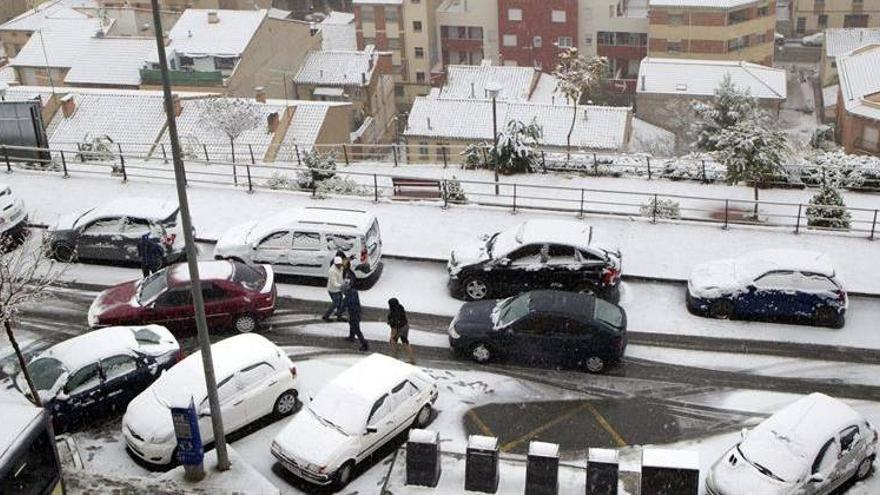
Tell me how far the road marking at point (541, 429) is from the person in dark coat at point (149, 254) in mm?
9445

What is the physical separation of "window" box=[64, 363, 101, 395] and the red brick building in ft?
179

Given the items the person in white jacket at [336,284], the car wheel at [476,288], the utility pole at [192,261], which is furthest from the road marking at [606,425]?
the utility pole at [192,261]

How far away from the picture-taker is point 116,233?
2256 centimetres

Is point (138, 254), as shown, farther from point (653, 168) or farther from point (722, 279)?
point (653, 168)

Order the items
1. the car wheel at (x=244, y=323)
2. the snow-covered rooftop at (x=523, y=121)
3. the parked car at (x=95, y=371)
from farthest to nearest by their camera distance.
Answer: the snow-covered rooftop at (x=523, y=121) → the car wheel at (x=244, y=323) → the parked car at (x=95, y=371)

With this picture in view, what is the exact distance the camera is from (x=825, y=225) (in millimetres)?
24703

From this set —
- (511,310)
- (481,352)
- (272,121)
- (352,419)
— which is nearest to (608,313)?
(511,310)

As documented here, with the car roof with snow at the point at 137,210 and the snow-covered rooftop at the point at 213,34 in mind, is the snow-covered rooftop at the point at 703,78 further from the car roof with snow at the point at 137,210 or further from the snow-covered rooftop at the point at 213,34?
the car roof with snow at the point at 137,210

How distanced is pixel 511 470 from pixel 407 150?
38383 millimetres

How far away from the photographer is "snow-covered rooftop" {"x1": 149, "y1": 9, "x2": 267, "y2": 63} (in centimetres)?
5462

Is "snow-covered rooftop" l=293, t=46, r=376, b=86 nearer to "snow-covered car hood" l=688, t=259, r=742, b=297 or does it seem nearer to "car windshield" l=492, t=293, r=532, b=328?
"snow-covered car hood" l=688, t=259, r=742, b=297

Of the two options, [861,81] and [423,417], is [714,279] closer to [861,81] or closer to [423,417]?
[423,417]

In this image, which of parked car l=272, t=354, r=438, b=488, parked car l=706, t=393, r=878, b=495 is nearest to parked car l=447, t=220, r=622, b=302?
parked car l=272, t=354, r=438, b=488

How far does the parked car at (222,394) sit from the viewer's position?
15852 mm
